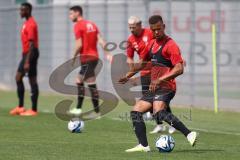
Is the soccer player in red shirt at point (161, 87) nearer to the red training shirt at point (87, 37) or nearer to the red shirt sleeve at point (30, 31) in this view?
the red shirt sleeve at point (30, 31)

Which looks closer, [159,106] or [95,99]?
[159,106]

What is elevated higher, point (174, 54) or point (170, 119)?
point (174, 54)

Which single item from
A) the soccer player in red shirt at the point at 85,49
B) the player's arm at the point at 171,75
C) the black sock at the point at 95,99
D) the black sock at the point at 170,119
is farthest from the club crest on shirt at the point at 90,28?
the player's arm at the point at 171,75

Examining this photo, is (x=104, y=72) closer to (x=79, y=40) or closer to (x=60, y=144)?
(x=79, y=40)

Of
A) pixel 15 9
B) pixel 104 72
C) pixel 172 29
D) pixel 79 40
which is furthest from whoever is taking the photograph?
pixel 15 9

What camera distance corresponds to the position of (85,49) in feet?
65.0

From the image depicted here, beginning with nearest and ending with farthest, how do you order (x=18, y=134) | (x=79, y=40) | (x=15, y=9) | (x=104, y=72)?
1. (x=18, y=134)
2. (x=79, y=40)
3. (x=104, y=72)
4. (x=15, y=9)

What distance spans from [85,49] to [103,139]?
229 inches

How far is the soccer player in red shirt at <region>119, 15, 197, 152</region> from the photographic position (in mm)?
12227

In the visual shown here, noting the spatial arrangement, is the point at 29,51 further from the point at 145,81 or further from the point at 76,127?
the point at 145,81

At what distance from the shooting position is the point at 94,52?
1991 centimetres

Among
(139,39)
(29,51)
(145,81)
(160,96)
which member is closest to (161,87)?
(160,96)

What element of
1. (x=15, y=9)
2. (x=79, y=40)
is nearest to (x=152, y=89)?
(x=79, y=40)

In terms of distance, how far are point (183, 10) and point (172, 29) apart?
0.69 m
